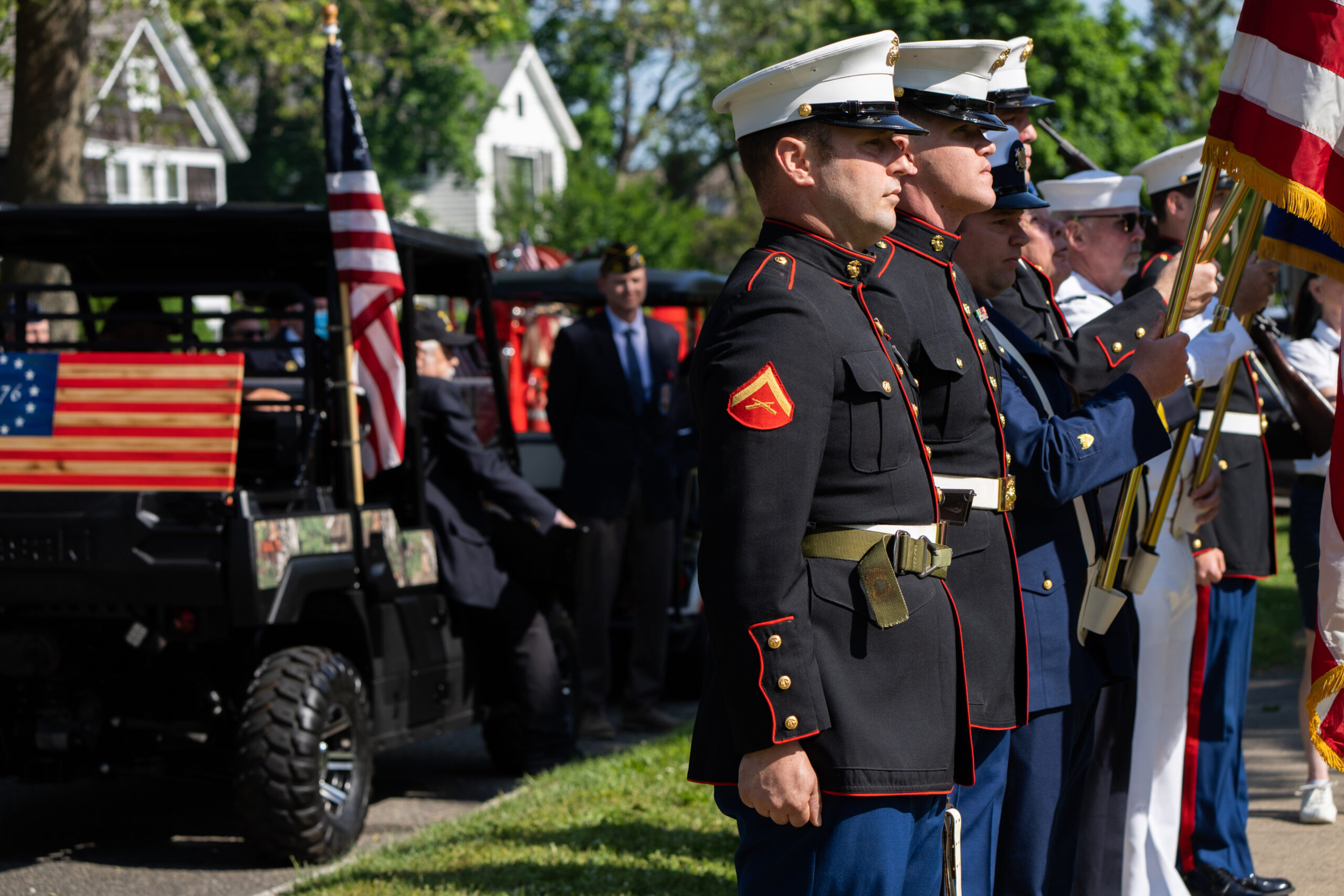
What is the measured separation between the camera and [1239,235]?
3701 mm

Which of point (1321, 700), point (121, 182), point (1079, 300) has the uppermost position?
point (121, 182)

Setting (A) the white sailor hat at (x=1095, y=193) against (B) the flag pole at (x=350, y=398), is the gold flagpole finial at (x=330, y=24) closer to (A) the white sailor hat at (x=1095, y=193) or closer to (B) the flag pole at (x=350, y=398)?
(B) the flag pole at (x=350, y=398)

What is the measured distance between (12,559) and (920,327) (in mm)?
3686

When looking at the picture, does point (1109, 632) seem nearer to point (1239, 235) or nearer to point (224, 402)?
point (1239, 235)

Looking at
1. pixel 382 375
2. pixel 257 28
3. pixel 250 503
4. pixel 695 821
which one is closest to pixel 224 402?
pixel 250 503

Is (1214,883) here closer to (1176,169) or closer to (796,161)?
(1176,169)

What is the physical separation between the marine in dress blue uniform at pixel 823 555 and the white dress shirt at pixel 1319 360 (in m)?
3.02

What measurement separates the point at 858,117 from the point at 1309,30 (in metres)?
1.31

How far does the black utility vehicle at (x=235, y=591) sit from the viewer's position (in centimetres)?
527

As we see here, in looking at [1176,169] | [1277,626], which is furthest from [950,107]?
[1277,626]

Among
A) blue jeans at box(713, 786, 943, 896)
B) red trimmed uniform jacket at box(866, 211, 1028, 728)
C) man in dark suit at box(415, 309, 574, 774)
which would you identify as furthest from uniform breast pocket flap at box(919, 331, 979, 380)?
man in dark suit at box(415, 309, 574, 774)

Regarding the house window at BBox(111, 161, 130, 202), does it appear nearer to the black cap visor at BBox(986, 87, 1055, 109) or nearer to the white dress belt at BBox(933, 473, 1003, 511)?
the black cap visor at BBox(986, 87, 1055, 109)

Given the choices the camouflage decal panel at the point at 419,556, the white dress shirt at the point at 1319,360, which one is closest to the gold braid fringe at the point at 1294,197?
the white dress shirt at the point at 1319,360

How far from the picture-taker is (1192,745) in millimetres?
4758
